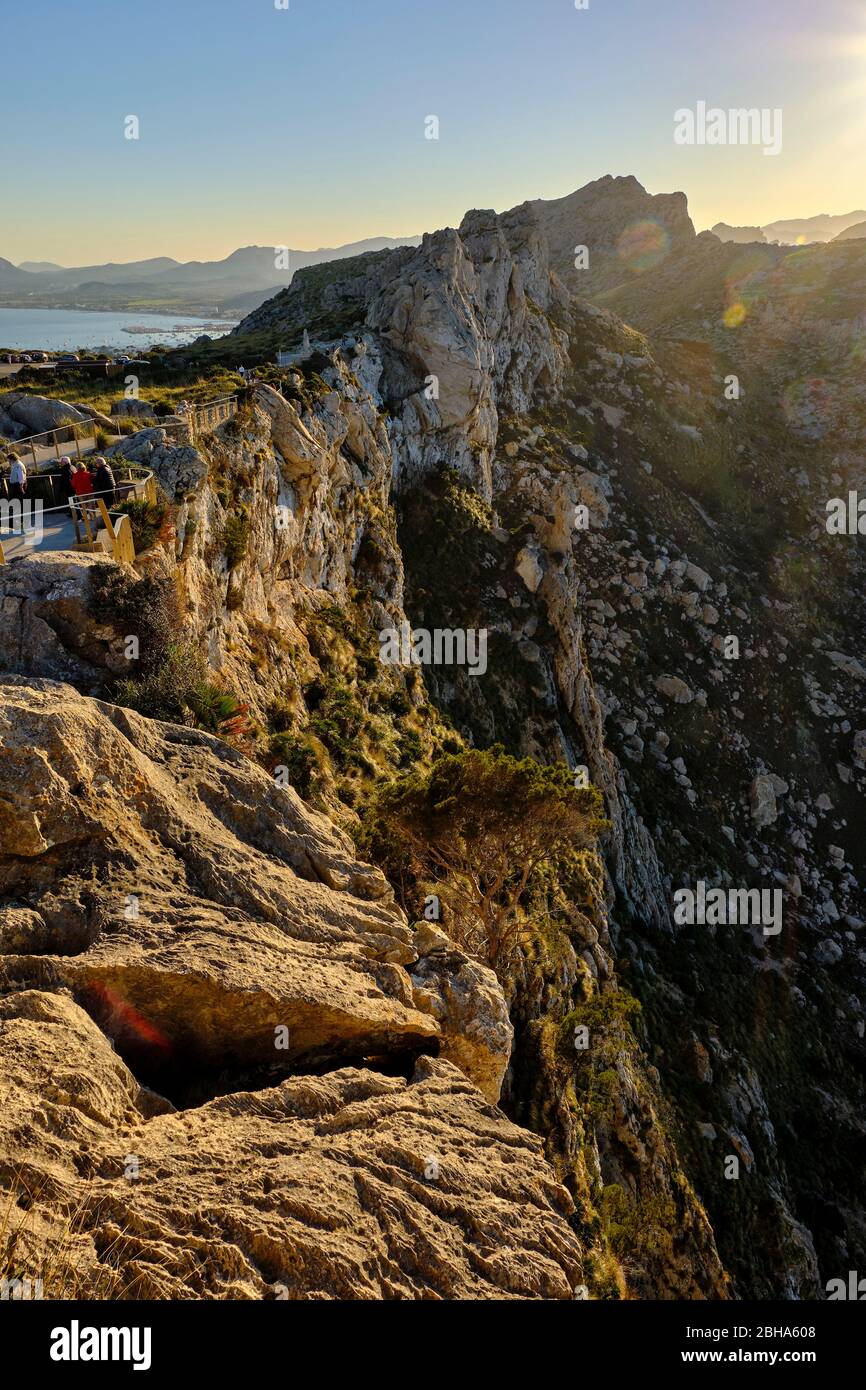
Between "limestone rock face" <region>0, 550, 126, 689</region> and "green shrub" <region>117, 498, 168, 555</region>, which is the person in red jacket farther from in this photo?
"limestone rock face" <region>0, 550, 126, 689</region>

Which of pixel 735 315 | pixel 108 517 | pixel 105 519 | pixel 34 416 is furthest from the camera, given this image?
pixel 735 315

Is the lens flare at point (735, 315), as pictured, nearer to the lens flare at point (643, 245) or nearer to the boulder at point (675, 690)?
the lens flare at point (643, 245)

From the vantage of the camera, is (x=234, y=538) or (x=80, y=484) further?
(x=234, y=538)

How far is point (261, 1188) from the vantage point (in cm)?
670

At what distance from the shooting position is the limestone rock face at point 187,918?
8148 mm

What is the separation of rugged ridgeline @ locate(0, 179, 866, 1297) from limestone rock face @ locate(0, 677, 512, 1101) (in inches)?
1.9

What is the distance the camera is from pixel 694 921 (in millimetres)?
33938

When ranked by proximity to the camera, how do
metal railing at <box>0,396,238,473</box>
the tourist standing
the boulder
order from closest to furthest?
the tourist standing < metal railing at <box>0,396,238,473</box> < the boulder

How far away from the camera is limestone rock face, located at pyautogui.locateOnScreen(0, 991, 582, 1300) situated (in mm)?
5742

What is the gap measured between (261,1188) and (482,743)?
2513 centimetres

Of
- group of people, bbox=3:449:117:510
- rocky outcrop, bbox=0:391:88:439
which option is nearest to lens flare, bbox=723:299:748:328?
rocky outcrop, bbox=0:391:88:439

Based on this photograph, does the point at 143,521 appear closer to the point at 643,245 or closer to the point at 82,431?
the point at 82,431

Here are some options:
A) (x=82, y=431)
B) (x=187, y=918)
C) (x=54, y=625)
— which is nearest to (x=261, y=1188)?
(x=187, y=918)
